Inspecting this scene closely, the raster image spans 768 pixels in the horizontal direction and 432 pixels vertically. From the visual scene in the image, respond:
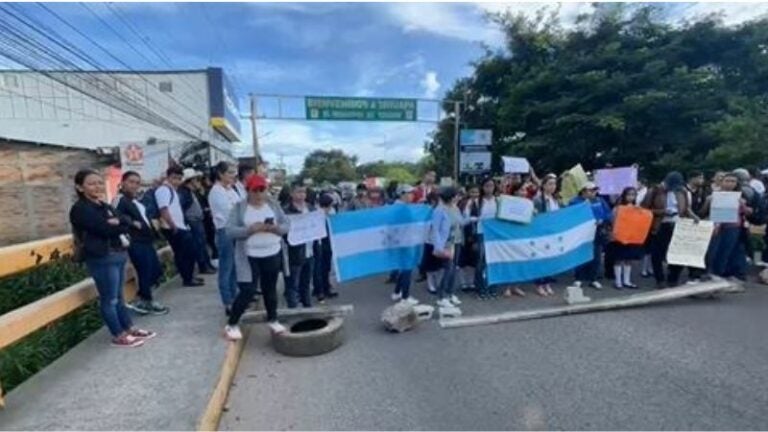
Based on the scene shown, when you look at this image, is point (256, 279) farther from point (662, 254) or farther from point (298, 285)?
point (662, 254)

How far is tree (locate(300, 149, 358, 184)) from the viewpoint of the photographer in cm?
9081

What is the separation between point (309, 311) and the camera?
596 cm

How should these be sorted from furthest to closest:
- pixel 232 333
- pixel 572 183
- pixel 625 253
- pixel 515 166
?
pixel 515 166 < pixel 572 183 < pixel 625 253 < pixel 232 333

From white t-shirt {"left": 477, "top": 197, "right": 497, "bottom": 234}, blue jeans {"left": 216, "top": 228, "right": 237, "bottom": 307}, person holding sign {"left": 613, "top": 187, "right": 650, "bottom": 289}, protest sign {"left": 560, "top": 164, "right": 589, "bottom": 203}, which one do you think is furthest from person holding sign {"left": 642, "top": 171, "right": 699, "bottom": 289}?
blue jeans {"left": 216, "top": 228, "right": 237, "bottom": 307}

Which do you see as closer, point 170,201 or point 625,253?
point 170,201

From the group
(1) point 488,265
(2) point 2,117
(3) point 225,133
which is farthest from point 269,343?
(3) point 225,133

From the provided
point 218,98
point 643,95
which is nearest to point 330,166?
point 218,98

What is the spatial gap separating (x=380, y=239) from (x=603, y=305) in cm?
307

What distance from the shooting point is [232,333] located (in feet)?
16.7

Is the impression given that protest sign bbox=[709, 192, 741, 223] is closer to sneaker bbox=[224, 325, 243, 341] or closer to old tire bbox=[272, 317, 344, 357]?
old tire bbox=[272, 317, 344, 357]

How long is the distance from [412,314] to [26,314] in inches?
147

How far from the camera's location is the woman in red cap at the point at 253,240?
5102 millimetres

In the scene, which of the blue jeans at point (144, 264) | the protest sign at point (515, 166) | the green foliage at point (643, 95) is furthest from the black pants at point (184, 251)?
the green foliage at point (643, 95)

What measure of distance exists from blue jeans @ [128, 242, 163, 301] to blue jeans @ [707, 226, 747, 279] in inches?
312
